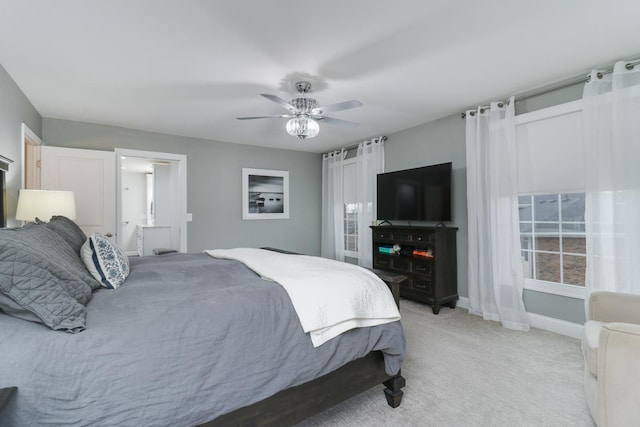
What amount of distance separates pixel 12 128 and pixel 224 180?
105 inches

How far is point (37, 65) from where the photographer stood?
253 cm

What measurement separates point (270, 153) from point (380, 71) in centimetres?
326

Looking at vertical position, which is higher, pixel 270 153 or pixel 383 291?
pixel 270 153

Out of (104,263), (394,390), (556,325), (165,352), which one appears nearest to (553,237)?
(556,325)

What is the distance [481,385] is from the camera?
2.12 meters

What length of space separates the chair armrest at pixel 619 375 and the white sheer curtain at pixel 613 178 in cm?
153

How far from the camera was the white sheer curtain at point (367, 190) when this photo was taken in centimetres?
490

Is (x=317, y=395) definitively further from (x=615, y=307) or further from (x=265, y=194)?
(x=265, y=194)

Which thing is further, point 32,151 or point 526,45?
point 32,151

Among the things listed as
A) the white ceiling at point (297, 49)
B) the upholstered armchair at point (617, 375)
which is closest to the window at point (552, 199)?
the white ceiling at point (297, 49)

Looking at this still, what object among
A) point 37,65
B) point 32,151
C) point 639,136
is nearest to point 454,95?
point 639,136

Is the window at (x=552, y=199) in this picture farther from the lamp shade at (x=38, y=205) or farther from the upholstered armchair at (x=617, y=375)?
the lamp shade at (x=38, y=205)

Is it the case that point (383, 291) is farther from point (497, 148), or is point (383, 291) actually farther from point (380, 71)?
point (497, 148)

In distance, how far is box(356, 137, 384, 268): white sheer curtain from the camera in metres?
4.90
